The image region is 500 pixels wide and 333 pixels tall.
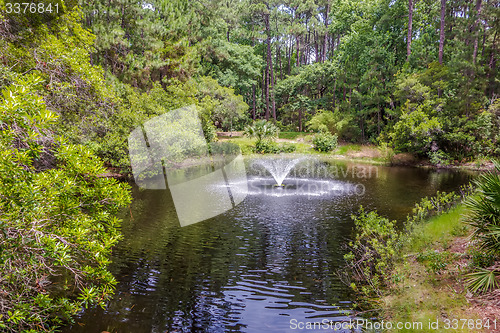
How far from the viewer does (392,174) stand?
993 inches

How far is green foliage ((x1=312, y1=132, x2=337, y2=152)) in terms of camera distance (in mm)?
37812

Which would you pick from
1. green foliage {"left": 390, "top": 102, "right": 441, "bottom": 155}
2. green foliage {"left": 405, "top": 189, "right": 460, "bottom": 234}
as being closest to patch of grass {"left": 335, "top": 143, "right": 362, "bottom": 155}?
green foliage {"left": 390, "top": 102, "right": 441, "bottom": 155}

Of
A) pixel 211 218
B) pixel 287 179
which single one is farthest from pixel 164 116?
pixel 211 218

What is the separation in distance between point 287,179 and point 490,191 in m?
16.3

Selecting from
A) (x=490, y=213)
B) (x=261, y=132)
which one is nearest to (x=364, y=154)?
(x=261, y=132)

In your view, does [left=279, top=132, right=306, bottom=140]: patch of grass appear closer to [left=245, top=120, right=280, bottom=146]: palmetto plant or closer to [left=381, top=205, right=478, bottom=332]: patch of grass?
[left=245, top=120, right=280, bottom=146]: palmetto plant

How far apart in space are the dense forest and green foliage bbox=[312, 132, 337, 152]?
2184mm

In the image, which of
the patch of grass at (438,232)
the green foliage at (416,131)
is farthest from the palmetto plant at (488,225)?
the green foliage at (416,131)

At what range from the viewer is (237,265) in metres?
8.98

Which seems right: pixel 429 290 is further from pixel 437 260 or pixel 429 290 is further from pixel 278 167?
pixel 278 167

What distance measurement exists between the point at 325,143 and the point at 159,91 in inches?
833

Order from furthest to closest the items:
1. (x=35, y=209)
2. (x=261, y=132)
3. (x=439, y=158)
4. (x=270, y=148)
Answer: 1. (x=261, y=132)
2. (x=270, y=148)
3. (x=439, y=158)
4. (x=35, y=209)

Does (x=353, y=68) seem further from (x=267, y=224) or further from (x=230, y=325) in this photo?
(x=230, y=325)

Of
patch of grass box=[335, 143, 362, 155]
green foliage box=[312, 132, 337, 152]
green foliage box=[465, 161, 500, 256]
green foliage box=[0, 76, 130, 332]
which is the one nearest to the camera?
green foliage box=[0, 76, 130, 332]
